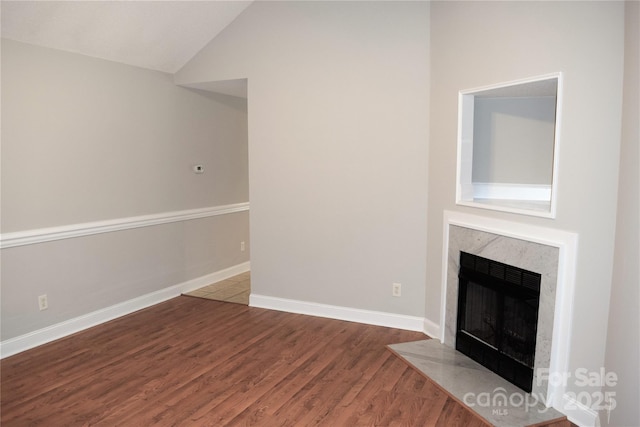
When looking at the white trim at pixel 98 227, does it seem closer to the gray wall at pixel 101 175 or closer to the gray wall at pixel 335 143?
the gray wall at pixel 101 175

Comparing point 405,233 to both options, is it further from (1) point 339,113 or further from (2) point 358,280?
(1) point 339,113

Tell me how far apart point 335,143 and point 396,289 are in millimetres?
1425

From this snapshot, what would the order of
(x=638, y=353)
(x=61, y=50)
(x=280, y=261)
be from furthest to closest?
(x=280, y=261), (x=61, y=50), (x=638, y=353)

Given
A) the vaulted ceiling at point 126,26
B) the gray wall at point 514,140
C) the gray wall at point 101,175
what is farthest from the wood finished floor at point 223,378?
the vaulted ceiling at point 126,26

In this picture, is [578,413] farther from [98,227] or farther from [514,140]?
[98,227]

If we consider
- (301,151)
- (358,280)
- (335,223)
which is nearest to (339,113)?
(301,151)

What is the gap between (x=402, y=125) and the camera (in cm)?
377

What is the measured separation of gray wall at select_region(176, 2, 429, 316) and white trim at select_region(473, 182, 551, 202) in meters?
0.46

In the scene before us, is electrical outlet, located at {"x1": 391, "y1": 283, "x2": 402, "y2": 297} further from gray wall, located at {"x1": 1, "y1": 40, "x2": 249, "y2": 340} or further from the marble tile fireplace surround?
gray wall, located at {"x1": 1, "y1": 40, "x2": 249, "y2": 340}

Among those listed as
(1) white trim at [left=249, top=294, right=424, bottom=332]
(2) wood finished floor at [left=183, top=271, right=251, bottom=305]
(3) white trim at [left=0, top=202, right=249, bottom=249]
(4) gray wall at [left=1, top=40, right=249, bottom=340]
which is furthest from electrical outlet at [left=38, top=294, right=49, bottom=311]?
(1) white trim at [left=249, top=294, right=424, bottom=332]

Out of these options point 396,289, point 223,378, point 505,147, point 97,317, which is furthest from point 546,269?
point 97,317

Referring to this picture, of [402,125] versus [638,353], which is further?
[402,125]

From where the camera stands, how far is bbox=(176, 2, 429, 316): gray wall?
148 inches

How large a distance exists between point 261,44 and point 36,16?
6.01ft
